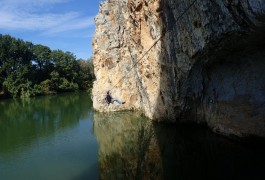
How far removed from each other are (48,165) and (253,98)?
10472mm

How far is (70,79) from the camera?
7100cm

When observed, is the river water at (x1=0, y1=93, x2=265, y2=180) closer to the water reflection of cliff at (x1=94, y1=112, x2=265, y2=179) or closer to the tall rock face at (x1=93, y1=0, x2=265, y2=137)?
the water reflection of cliff at (x1=94, y1=112, x2=265, y2=179)

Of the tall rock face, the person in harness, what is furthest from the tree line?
the tall rock face

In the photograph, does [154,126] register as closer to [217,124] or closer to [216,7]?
[217,124]

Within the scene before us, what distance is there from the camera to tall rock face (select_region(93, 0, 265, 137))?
1159cm

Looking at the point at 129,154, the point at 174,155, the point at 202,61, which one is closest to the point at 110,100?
the point at 129,154

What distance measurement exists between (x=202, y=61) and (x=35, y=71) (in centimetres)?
5650

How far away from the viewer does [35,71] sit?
217ft

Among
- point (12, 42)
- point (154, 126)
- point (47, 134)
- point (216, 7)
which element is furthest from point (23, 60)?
point (216, 7)

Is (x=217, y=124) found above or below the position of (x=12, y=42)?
below

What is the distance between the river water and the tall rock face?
123 cm

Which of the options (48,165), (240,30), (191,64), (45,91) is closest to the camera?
(240,30)

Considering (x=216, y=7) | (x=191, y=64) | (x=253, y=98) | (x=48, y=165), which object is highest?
(x=216, y=7)

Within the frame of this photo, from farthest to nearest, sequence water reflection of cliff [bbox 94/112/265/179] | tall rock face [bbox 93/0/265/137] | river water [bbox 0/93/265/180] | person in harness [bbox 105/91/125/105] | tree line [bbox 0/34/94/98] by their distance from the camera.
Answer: tree line [bbox 0/34/94/98] → person in harness [bbox 105/91/125/105] → river water [bbox 0/93/265/180] → water reflection of cliff [bbox 94/112/265/179] → tall rock face [bbox 93/0/265/137]
